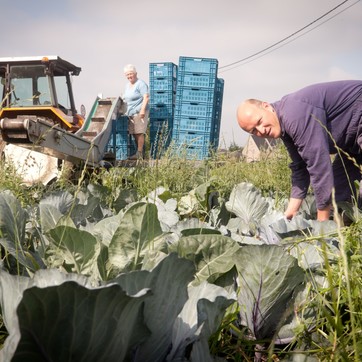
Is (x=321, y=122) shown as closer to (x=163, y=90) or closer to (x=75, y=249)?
(x=75, y=249)

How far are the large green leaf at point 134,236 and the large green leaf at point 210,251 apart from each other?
0.08m

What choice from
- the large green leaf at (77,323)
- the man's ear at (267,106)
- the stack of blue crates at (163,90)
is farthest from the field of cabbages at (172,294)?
the stack of blue crates at (163,90)

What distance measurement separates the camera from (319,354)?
0.96 metres

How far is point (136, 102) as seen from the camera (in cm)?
882

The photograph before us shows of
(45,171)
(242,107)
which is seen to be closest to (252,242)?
(242,107)

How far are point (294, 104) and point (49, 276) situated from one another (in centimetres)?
223

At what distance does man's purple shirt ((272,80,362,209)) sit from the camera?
261cm

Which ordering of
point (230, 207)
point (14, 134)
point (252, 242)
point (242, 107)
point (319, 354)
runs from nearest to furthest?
point (319, 354)
point (252, 242)
point (230, 207)
point (242, 107)
point (14, 134)

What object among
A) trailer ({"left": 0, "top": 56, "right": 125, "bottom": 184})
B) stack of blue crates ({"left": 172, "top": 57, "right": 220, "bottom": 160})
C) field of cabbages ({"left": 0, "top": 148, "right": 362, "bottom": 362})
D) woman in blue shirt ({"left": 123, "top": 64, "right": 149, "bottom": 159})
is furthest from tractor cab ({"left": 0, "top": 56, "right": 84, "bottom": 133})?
field of cabbages ({"left": 0, "top": 148, "right": 362, "bottom": 362})

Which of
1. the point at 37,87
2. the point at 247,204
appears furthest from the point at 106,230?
the point at 37,87

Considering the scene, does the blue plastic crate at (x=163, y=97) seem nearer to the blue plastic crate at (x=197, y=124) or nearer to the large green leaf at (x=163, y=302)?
the blue plastic crate at (x=197, y=124)

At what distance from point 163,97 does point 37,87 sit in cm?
461

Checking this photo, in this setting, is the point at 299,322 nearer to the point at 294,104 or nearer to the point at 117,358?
the point at 117,358

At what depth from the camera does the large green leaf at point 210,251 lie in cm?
118
